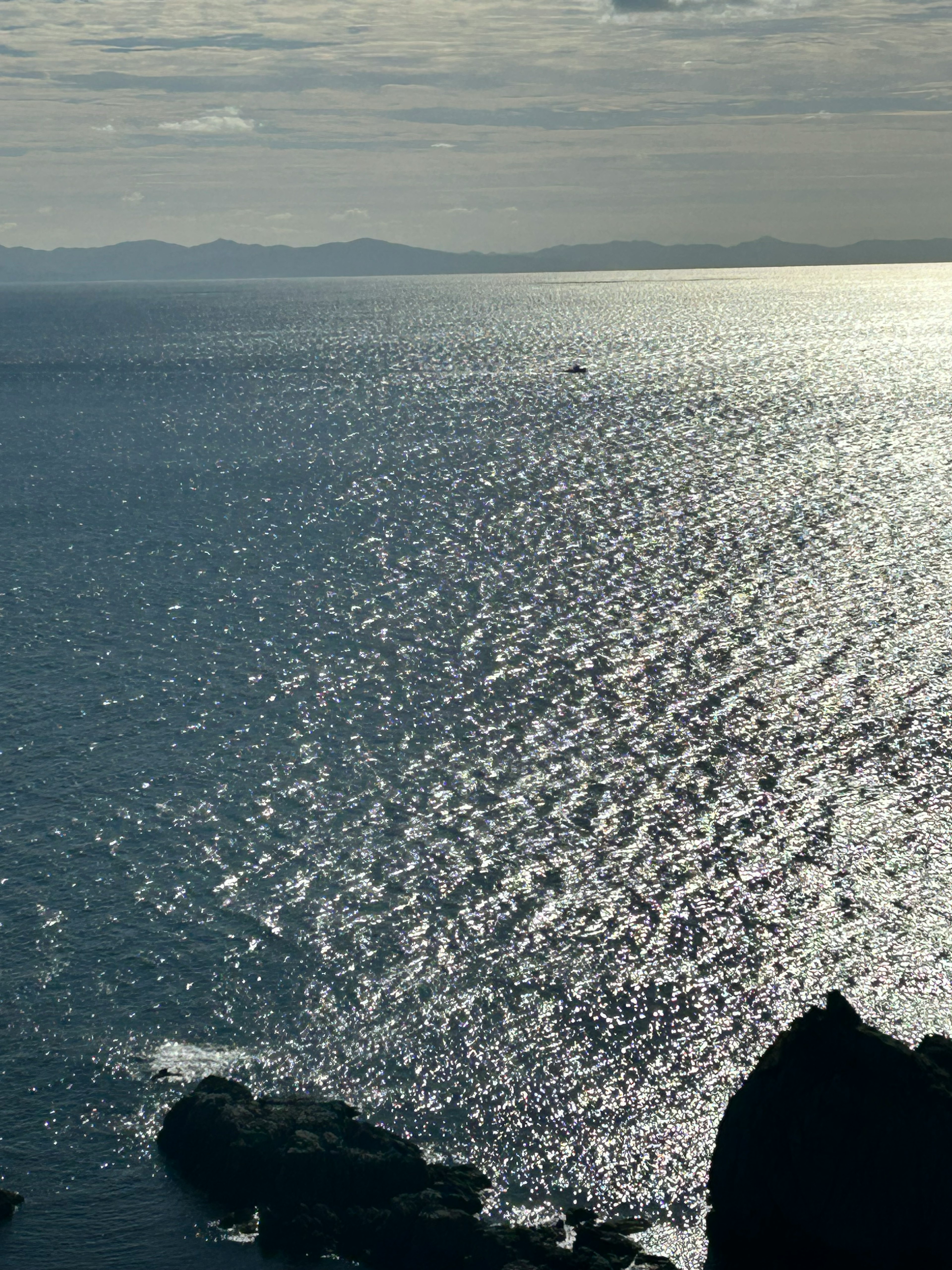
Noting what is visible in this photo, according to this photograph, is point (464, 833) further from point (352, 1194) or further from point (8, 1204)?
point (8, 1204)

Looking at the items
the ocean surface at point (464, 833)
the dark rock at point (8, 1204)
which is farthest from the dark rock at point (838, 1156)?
the dark rock at point (8, 1204)

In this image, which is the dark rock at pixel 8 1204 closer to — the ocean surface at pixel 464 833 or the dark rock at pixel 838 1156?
the ocean surface at pixel 464 833

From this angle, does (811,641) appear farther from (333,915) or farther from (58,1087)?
(58,1087)

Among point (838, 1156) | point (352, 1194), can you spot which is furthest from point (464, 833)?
point (838, 1156)

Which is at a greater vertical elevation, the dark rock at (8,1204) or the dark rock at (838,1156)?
the dark rock at (838,1156)

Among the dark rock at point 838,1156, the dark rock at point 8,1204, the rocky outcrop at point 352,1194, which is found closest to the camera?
the dark rock at point 838,1156

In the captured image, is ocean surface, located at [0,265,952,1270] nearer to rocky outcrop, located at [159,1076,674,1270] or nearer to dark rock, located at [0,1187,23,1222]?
dark rock, located at [0,1187,23,1222]

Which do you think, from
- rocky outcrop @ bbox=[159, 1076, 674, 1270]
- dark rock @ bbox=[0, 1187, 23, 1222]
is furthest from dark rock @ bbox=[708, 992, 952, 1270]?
dark rock @ bbox=[0, 1187, 23, 1222]

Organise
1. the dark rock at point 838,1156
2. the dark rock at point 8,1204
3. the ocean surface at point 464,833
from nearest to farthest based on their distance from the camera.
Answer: the dark rock at point 838,1156 → the dark rock at point 8,1204 → the ocean surface at point 464,833

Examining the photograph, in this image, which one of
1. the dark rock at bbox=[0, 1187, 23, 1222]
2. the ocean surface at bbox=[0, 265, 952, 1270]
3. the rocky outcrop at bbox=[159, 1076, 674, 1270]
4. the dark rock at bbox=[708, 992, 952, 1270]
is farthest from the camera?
the ocean surface at bbox=[0, 265, 952, 1270]
